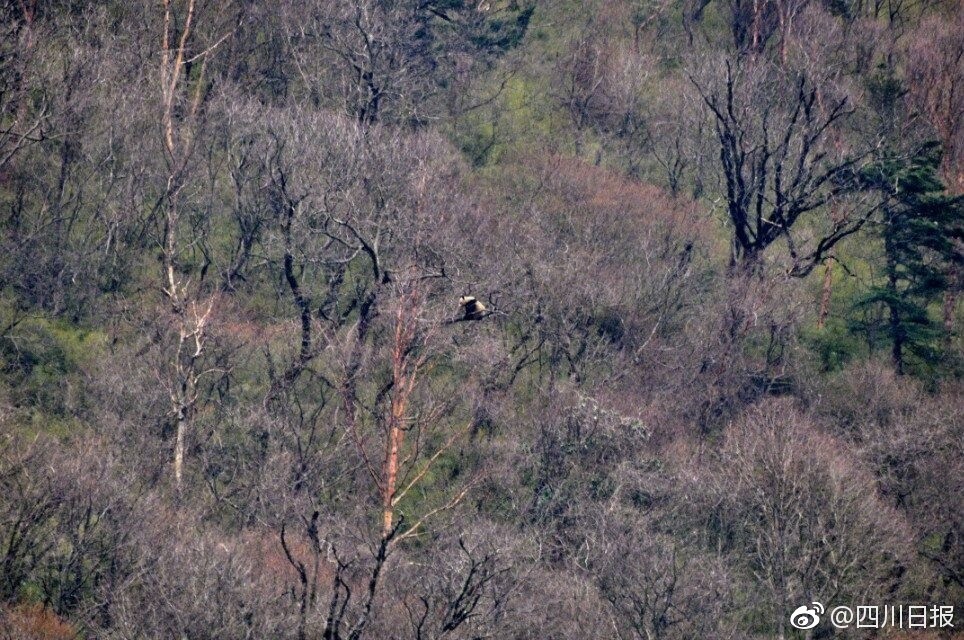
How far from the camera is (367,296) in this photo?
1137 inches

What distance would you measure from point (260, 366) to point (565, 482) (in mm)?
7493

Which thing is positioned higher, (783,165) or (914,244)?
(783,165)

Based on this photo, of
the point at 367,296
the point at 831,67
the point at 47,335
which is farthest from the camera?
the point at 831,67

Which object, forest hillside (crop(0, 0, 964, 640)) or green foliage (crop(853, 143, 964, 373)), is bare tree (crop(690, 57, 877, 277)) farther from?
green foliage (crop(853, 143, 964, 373))

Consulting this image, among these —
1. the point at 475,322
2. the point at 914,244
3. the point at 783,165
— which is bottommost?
the point at 475,322

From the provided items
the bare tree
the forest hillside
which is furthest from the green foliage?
the bare tree

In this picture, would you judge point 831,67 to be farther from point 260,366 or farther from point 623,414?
point 260,366

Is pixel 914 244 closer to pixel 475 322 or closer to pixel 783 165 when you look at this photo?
pixel 783 165

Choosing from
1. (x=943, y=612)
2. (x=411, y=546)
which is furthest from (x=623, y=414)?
(x=943, y=612)

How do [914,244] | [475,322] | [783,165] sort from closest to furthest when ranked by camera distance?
1. [475,322]
2. [914,244]
3. [783,165]

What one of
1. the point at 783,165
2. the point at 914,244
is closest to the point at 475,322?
the point at 783,165

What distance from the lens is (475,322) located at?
29.4m

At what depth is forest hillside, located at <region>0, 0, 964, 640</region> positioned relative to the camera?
2138 cm

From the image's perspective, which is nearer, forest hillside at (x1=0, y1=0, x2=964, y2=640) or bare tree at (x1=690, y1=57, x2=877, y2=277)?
forest hillside at (x1=0, y1=0, x2=964, y2=640)
